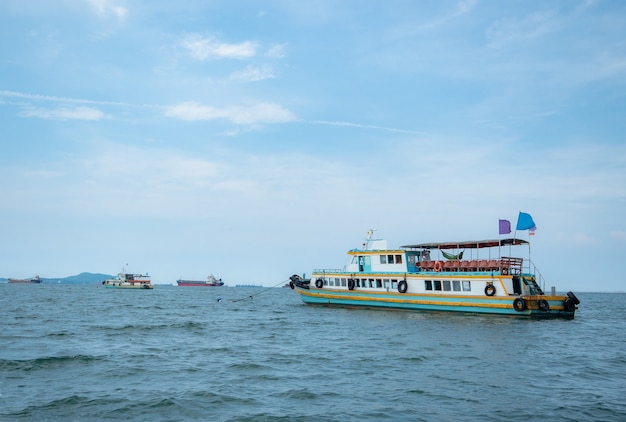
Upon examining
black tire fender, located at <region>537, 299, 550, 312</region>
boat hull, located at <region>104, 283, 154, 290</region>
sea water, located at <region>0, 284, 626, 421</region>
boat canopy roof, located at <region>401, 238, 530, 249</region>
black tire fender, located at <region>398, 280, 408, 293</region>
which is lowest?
sea water, located at <region>0, 284, 626, 421</region>

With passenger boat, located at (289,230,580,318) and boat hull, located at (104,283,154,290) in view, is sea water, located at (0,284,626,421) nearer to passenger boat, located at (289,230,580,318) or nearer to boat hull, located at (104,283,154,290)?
passenger boat, located at (289,230,580,318)

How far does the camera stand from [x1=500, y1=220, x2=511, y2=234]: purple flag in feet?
109

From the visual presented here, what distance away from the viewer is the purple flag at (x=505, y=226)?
33.2 meters

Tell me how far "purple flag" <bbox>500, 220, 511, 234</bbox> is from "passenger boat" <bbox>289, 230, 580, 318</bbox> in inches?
58.9

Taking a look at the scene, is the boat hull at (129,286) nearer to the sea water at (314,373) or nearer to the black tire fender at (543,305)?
the sea water at (314,373)

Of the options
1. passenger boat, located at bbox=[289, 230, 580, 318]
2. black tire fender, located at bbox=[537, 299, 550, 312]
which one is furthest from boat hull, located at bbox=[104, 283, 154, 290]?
black tire fender, located at bbox=[537, 299, 550, 312]

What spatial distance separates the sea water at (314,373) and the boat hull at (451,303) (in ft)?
9.34

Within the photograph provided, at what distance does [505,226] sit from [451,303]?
271 inches

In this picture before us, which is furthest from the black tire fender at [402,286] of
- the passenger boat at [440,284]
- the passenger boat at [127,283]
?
the passenger boat at [127,283]

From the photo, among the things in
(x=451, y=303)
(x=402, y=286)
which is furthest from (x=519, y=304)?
(x=402, y=286)

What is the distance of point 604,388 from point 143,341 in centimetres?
2054

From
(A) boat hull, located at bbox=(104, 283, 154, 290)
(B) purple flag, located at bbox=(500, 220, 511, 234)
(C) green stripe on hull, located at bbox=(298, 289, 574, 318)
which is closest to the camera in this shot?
(C) green stripe on hull, located at bbox=(298, 289, 574, 318)

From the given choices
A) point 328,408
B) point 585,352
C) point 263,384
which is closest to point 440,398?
point 328,408

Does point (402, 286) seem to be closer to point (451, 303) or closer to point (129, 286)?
point (451, 303)
